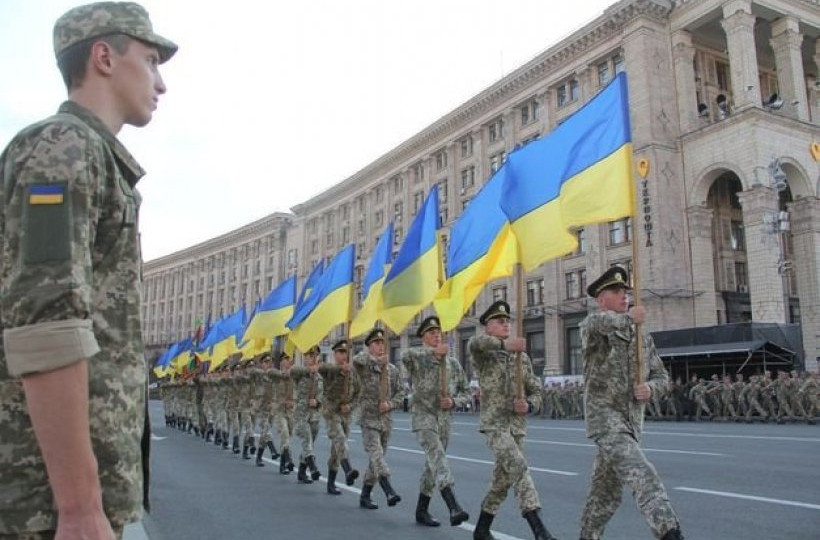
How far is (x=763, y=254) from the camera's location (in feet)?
114

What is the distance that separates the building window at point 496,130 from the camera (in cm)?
5125

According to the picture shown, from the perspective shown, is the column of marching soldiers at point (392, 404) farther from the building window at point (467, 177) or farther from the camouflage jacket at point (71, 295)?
the building window at point (467, 177)

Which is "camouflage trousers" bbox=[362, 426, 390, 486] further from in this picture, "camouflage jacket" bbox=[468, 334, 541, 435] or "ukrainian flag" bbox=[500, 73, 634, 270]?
"ukrainian flag" bbox=[500, 73, 634, 270]

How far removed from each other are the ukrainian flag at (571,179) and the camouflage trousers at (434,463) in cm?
223

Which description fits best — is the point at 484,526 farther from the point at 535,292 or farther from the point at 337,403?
the point at 535,292

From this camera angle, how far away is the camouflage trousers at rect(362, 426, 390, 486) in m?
8.30

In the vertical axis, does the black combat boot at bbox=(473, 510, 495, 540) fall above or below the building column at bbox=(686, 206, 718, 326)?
below

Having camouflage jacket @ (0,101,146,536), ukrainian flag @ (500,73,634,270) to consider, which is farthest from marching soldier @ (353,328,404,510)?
camouflage jacket @ (0,101,146,536)

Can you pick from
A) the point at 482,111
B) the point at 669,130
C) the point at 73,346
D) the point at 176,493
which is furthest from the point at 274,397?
the point at 482,111

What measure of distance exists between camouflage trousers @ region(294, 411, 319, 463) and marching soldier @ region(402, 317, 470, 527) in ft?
10.7

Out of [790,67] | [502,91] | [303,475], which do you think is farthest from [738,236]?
[303,475]

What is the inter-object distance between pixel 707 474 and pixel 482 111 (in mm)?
45499

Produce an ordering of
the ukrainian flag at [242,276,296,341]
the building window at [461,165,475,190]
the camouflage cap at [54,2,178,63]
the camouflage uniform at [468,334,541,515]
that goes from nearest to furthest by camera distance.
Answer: the camouflage cap at [54,2,178,63]
the camouflage uniform at [468,334,541,515]
the ukrainian flag at [242,276,296,341]
the building window at [461,165,475,190]

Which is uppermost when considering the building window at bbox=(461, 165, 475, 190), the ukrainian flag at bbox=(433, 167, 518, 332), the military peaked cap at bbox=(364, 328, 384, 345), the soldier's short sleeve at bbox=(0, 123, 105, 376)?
the building window at bbox=(461, 165, 475, 190)
